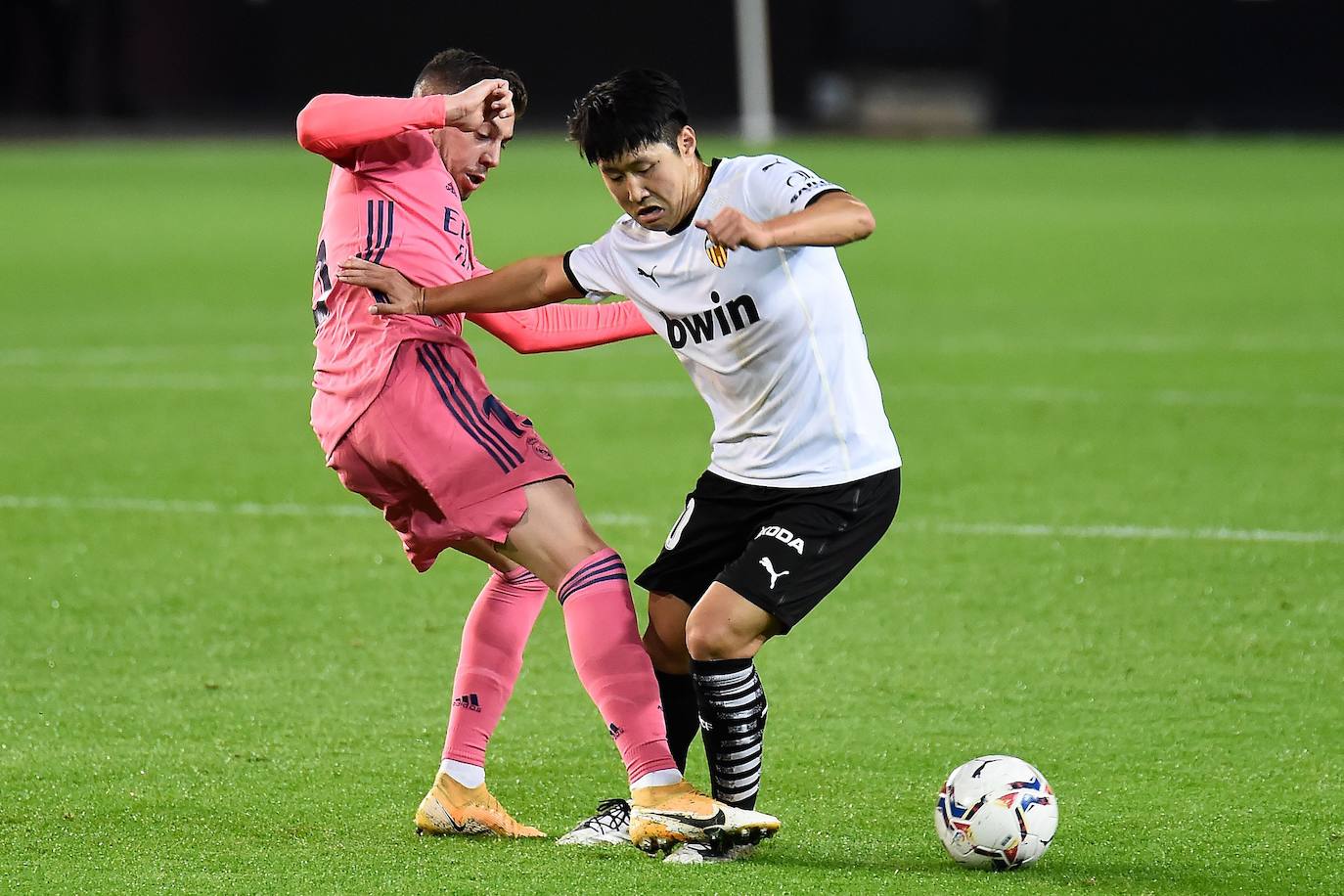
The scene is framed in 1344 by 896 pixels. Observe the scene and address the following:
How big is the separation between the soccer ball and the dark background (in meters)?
34.0

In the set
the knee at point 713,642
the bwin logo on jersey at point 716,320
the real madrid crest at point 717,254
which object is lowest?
the knee at point 713,642

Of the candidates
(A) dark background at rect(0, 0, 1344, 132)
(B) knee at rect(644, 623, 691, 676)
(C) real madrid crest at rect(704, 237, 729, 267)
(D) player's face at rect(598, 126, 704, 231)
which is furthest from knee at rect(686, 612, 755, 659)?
(A) dark background at rect(0, 0, 1344, 132)

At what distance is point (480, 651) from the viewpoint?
4.65 metres

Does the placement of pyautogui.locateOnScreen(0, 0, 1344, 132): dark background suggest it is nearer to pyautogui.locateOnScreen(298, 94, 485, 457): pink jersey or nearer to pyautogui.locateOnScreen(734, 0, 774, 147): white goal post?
pyautogui.locateOnScreen(734, 0, 774, 147): white goal post

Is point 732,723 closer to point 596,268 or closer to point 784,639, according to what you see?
point 596,268

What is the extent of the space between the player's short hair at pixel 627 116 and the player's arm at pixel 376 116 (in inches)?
11.6

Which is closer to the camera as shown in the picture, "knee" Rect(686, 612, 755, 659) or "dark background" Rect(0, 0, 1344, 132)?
"knee" Rect(686, 612, 755, 659)

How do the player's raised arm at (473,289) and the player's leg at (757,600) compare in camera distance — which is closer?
the player's leg at (757,600)

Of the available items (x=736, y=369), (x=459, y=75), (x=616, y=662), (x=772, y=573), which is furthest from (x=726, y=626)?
(x=459, y=75)

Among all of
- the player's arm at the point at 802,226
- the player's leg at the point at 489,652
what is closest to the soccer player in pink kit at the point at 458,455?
the player's leg at the point at 489,652

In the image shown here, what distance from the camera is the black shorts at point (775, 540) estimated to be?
4.15m

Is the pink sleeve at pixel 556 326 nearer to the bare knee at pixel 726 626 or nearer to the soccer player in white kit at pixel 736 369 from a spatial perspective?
the soccer player in white kit at pixel 736 369

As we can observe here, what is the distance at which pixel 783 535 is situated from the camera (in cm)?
419

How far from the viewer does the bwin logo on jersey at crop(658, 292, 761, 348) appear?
4.22 m
